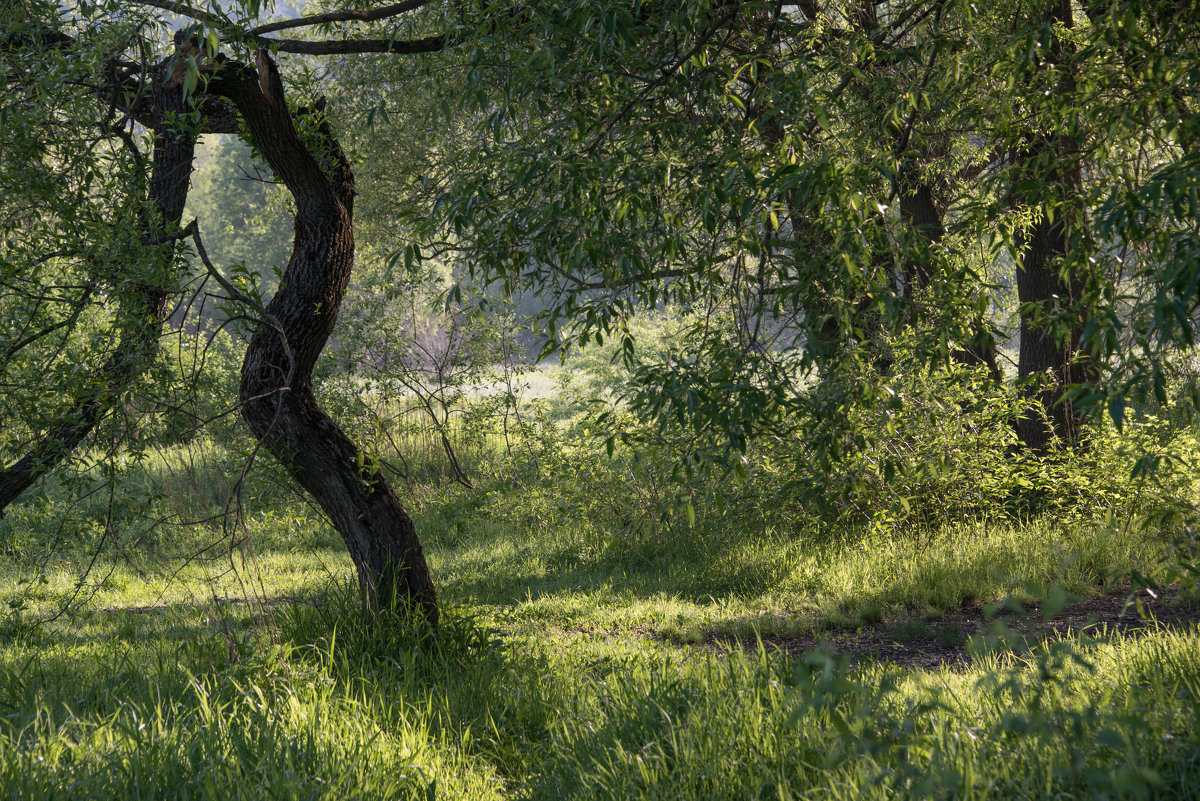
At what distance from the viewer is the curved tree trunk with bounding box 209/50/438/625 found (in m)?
4.84

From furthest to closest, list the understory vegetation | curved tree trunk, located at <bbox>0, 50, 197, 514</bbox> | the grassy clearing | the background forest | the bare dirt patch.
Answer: the bare dirt patch → curved tree trunk, located at <bbox>0, 50, 197, 514</bbox> → the background forest → the understory vegetation → the grassy clearing

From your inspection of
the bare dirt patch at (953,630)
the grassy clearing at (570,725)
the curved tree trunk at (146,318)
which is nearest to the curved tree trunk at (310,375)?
the grassy clearing at (570,725)

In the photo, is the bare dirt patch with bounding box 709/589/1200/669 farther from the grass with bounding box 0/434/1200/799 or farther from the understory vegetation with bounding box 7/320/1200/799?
the grass with bounding box 0/434/1200/799

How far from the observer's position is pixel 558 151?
4039 millimetres

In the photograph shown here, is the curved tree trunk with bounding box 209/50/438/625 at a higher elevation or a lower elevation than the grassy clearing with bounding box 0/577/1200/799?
higher

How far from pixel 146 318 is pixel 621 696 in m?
2.92

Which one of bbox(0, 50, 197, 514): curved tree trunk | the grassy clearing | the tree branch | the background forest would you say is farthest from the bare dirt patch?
the tree branch

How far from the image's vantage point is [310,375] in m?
5.06

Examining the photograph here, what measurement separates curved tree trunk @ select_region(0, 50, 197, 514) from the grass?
36 centimetres

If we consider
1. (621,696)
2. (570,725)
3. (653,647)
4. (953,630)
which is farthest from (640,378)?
(953,630)

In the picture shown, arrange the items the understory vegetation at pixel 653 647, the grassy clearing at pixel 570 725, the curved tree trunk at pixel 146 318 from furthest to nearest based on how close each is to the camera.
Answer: the curved tree trunk at pixel 146 318
the understory vegetation at pixel 653 647
the grassy clearing at pixel 570 725

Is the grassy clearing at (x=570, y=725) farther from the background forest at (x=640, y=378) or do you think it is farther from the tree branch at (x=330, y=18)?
the tree branch at (x=330, y=18)

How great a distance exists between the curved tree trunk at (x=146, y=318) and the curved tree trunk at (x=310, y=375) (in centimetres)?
48

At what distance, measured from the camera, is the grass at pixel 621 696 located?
2.69 meters
